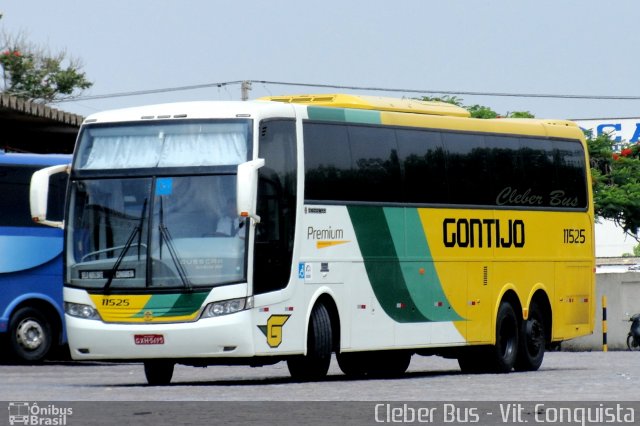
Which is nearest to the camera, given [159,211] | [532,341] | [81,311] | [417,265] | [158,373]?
[159,211]

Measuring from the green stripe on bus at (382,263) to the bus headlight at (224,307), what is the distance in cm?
267

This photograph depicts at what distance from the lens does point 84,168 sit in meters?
19.8

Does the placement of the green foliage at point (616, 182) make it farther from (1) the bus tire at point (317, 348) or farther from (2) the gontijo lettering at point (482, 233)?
(1) the bus tire at point (317, 348)

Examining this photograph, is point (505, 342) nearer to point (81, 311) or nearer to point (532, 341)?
point (532, 341)

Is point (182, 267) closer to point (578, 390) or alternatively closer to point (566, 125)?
point (578, 390)

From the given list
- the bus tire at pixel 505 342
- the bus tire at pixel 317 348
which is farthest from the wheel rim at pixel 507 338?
the bus tire at pixel 317 348

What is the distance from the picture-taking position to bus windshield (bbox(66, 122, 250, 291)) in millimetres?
18828

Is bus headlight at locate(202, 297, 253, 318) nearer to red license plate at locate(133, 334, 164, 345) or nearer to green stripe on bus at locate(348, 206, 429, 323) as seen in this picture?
red license plate at locate(133, 334, 164, 345)

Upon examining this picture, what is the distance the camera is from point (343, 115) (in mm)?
21234

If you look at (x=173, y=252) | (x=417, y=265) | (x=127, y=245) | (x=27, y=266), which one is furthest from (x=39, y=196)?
(x=27, y=266)

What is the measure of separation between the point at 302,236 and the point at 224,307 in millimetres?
1617

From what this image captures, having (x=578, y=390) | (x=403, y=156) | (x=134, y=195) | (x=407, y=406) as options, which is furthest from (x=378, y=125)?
(x=407, y=406)

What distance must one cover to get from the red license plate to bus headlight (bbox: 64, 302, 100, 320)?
2.11ft

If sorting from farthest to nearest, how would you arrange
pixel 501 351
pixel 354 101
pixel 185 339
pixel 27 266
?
pixel 27 266 < pixel 501 351 < pixel 354 101 < pixel 185 339
